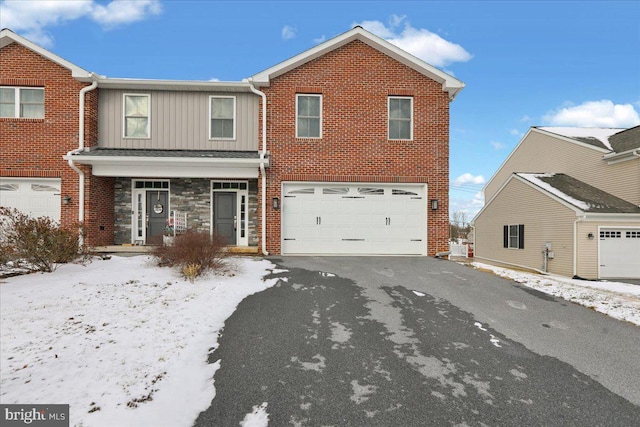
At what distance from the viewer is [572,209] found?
13109 millimetres

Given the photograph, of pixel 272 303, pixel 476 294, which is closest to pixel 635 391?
pixel 476 294

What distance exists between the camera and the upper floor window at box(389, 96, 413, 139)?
10.8 m

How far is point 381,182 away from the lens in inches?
418

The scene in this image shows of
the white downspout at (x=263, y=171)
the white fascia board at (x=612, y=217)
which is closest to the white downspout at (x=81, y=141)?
the white downspout at (x=263, y=171)

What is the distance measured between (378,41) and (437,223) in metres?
6.46

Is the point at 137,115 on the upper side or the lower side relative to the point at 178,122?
upper

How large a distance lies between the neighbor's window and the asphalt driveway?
11592mm

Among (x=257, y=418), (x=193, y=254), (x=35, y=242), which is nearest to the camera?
(x=257, y=418)

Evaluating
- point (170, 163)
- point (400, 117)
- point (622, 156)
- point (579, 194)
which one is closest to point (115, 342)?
point (170, 163)

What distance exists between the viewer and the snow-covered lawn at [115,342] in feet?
9.78

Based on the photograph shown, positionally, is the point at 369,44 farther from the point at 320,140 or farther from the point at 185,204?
the point at 185,204

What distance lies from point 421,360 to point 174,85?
11097mm

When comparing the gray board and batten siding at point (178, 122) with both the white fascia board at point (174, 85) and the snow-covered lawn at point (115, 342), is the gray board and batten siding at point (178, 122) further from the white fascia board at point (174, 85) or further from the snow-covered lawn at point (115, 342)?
the snow-covered lawn at point (115, 342)

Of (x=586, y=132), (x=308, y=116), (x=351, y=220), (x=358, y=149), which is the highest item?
(x=586, y=132)
